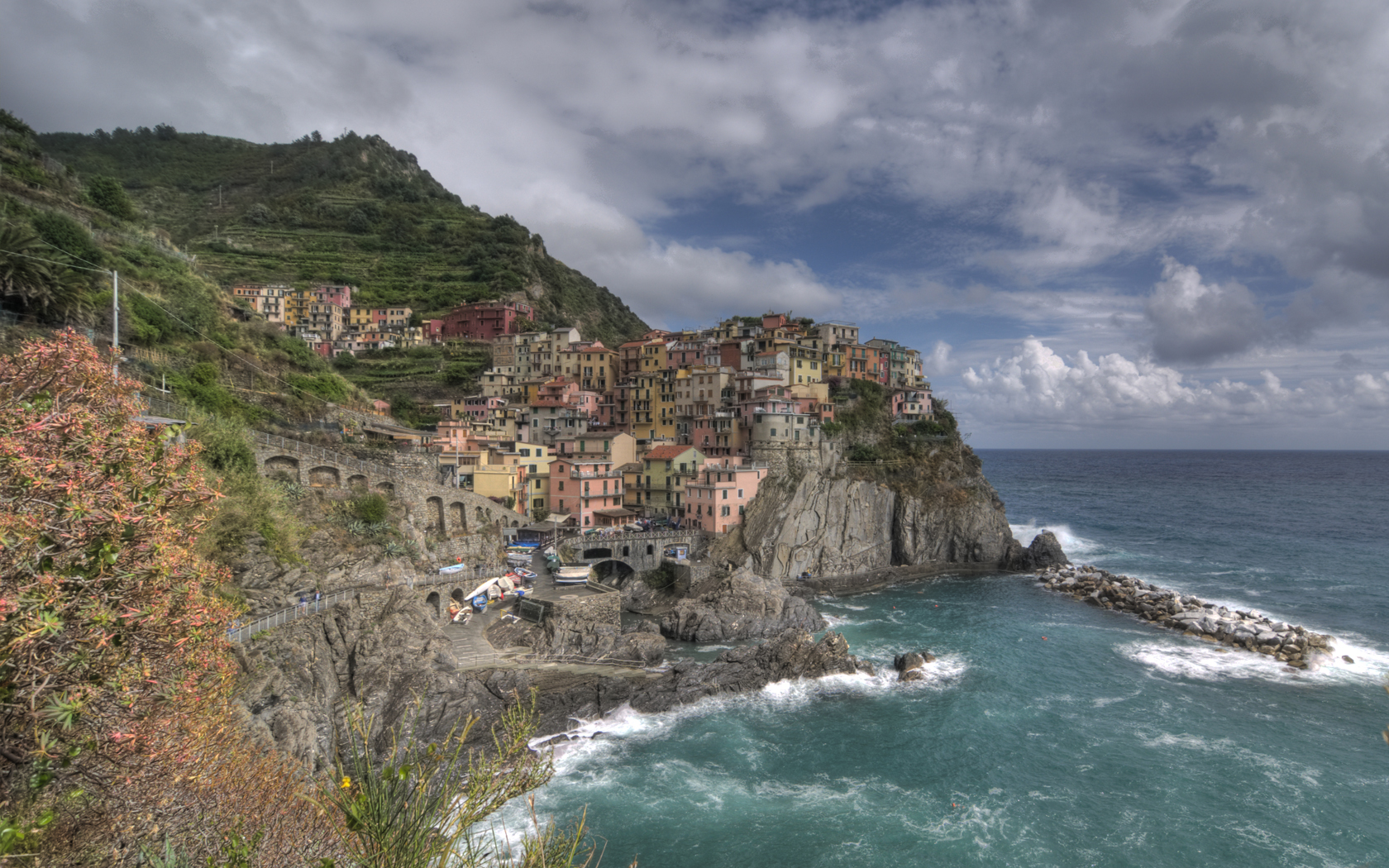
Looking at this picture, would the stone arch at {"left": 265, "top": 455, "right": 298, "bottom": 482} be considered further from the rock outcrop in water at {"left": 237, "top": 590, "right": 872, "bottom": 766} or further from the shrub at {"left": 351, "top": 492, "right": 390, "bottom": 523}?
the rock outcrop in water at {"left": 237, "top": 590, "right": 872, "bottom": 766}

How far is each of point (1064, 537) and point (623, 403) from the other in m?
52.6

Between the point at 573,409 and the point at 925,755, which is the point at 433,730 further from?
the point at 573,409

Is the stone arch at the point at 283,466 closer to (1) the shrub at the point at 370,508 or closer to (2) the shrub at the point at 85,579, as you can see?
(1) the shrub at the point at 370,508

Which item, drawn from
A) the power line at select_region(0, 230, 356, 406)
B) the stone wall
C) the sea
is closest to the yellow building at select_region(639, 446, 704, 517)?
the stone wall

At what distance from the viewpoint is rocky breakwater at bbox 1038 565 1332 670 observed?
36875 millimetres

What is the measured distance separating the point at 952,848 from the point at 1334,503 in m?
115

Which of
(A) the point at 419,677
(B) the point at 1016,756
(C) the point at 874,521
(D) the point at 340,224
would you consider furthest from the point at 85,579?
(D) the point at 340,224

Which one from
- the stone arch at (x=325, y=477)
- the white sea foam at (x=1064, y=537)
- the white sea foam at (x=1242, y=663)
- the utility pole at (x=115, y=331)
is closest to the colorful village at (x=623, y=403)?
the stone arch at (x=325, y=477)

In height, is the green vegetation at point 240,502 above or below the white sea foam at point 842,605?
above

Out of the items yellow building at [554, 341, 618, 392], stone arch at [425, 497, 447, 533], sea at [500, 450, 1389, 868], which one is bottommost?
sea at [500, 450, 1389, 868]

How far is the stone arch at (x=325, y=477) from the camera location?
35225mm

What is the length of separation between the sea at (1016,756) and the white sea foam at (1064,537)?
19.6 meters

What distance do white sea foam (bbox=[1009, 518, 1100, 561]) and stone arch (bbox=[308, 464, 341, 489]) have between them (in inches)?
2318

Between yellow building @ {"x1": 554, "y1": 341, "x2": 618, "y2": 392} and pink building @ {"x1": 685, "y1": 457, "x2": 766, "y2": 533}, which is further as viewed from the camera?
yellow building @ {"x1": 554, "y1": 341, "x2": 618, "y2": 392}
